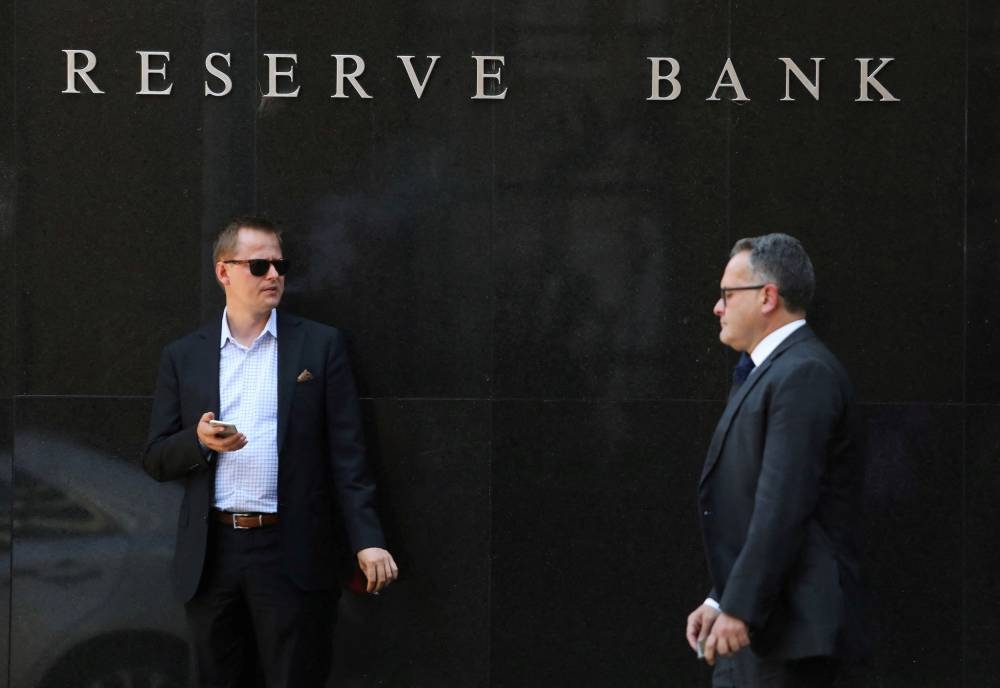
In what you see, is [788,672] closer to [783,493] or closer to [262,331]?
[783,493]

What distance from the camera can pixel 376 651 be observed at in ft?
21.2

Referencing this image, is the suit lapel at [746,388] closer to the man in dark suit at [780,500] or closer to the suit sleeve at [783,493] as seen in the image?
the man in dark suit at [780,500]

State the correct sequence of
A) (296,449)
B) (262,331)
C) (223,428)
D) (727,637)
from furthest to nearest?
1. (262,331)
2. (296,449)
3. (223,428)
4. (727,637)

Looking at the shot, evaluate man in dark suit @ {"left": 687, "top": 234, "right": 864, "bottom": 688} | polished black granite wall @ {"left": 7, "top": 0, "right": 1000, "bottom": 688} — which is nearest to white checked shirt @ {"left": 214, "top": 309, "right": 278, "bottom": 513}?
polished black granite wall @ {"left": 7, "top": 0, "right": 1000, "bottom": 688}

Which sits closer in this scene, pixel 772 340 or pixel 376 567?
pixel 772 340

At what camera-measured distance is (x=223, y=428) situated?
17.6 ft

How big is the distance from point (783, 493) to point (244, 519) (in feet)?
7.84

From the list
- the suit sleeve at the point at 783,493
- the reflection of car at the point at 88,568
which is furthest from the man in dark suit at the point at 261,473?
the suit sleeve at the point at 783,493

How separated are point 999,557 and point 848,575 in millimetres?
2323

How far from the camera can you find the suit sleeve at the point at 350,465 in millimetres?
5934

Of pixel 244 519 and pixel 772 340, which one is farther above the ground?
pixel 772 340

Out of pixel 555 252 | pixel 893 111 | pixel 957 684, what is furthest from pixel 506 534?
→ pixel 893 111

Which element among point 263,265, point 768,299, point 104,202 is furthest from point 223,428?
point 768,299

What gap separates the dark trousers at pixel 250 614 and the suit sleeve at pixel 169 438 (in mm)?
292
